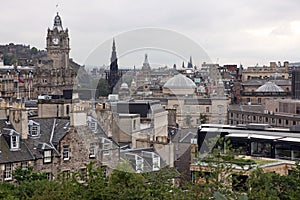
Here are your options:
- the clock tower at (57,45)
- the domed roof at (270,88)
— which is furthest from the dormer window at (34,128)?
the clock tower at (57,45)

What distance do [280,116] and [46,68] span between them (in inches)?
2666

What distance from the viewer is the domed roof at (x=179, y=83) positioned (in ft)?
159

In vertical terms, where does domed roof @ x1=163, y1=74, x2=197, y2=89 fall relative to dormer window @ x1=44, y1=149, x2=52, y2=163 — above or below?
above

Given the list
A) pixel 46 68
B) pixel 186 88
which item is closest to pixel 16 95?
pixel 46 68

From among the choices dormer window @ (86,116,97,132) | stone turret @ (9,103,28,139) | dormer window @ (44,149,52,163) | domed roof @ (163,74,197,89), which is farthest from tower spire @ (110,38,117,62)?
domed roof @ (163,74,197,89)

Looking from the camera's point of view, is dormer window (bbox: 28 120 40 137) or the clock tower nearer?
dormer window (bbox: 28 120 40 137)

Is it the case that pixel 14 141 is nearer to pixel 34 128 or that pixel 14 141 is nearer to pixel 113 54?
pixel 34 128

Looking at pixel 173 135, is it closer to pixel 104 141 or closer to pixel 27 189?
pixel 104 141

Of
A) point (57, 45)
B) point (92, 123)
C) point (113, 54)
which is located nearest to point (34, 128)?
point (92, 123)

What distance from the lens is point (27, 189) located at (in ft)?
94.5

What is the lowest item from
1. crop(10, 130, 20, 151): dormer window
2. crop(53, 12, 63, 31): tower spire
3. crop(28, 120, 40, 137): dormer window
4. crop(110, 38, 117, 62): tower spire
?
crop(10, 130, 20, 151): dormer window

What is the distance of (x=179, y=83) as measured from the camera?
5075 centimetres

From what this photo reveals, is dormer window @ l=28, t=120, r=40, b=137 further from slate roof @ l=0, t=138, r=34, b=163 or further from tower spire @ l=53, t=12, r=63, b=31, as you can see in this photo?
tower spire @ l=53, t=12, r=63, b=31

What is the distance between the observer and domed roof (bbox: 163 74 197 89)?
48.6 meters
